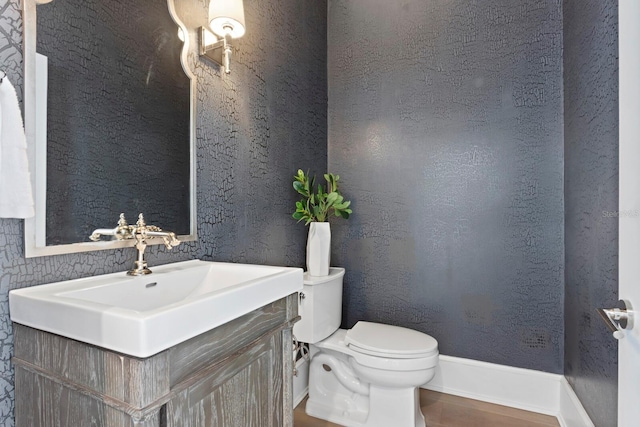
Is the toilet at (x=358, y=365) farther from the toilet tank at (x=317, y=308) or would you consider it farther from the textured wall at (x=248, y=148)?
the textured wall at (x=248, y=148)

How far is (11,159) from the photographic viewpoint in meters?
0.74

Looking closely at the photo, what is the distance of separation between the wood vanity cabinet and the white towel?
0.92ft

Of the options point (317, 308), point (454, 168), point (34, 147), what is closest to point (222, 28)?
point (34, 147)

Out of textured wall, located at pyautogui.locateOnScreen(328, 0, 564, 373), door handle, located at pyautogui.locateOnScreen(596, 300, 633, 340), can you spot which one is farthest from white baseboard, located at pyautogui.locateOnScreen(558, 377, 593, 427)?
door handle, located at pyautogui.locateOnScreen(596, 300, 633, 340)

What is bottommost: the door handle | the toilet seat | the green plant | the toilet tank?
the toilet seat

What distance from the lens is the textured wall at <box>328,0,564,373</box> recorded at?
6.23 ft

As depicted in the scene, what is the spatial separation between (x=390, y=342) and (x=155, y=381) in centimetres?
131

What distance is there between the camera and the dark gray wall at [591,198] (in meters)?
1.19

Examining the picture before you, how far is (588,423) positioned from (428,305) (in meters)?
0.89

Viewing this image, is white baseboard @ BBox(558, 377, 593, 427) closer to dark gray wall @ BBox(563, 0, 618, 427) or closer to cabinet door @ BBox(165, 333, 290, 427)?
dark gray wall @ BBox(563, 0, 618, 427)

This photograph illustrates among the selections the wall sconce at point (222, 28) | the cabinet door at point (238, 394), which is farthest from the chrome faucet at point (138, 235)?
the wall sconce at point (222, 28)

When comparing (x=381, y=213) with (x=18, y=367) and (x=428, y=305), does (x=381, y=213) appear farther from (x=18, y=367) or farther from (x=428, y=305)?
(x=18, y=367)

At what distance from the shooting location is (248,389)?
87 centimetres

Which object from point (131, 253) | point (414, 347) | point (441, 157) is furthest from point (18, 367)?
point (441, 157)
